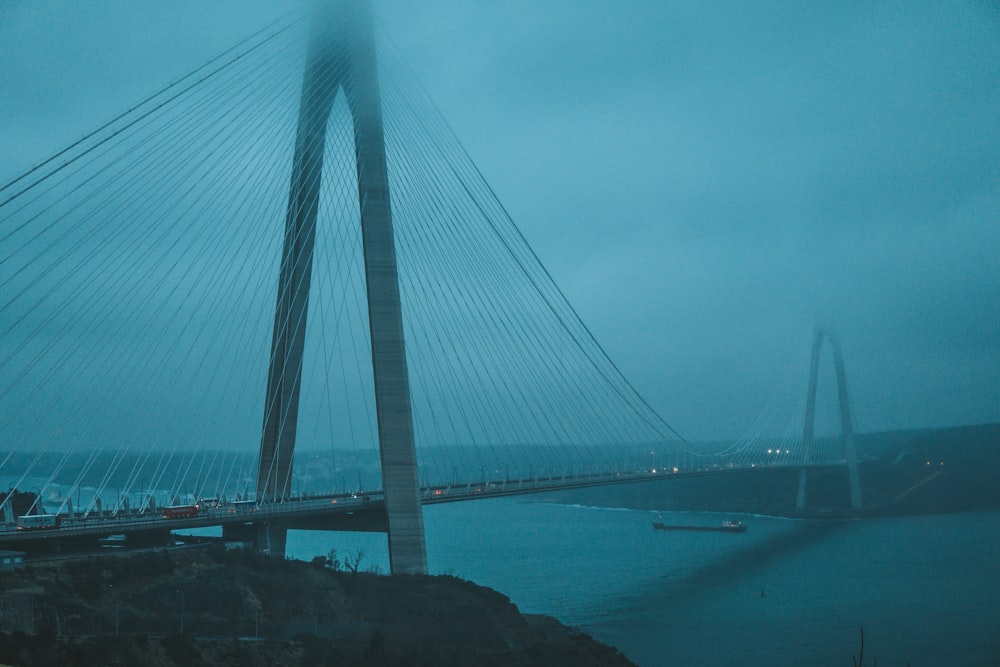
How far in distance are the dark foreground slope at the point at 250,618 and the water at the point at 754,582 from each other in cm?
715

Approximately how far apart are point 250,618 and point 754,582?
81.0ft

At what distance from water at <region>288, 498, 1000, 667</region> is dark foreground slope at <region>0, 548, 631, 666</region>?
23.5ft

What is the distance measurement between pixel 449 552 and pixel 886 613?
811 inches

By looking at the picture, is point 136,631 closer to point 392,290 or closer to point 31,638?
point 31,638

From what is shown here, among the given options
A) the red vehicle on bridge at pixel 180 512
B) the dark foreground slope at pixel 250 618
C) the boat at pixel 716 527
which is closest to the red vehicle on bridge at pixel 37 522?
the red vehicle on bridge at pixel 180 512

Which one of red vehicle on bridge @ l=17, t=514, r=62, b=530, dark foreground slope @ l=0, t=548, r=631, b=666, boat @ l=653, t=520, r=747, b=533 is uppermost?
red vehicle on bridge @ l=17, t=514, r=62, b=530

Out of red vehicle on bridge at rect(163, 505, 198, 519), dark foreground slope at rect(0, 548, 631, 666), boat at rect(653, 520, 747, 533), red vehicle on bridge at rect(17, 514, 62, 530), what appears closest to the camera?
dark foreground slope at rect(0, 548, 631, 666)

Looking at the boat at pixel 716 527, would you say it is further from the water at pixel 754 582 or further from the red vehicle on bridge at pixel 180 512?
the red vehicle on bridge at pixel 180 512

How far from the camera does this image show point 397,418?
2042cm

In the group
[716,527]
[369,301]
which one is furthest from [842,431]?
[369,301]

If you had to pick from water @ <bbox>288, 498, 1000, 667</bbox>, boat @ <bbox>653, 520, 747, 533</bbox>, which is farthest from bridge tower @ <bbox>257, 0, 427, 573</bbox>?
boat @ <bbox>653, 520, 747, 533</bbox>

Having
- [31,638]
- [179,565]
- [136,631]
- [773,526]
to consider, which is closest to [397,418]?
[179,565]

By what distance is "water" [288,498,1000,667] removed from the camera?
24.0 metres

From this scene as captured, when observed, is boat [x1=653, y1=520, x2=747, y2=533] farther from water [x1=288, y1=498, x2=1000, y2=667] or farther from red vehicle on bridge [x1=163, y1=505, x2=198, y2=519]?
red vehicle on bridge [x1=163, y1=505, x2=198, y2=519]
